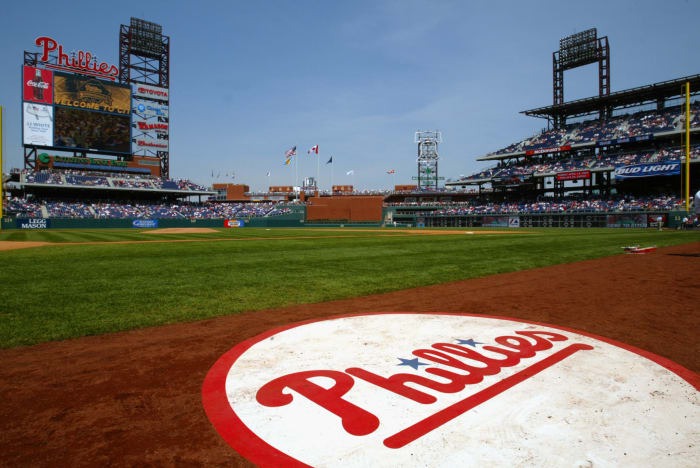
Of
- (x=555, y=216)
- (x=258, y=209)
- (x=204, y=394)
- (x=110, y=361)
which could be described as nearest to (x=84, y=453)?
(x=204, y=394)

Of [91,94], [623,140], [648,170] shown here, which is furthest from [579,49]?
[91,94]

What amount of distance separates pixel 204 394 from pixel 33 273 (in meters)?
7.52

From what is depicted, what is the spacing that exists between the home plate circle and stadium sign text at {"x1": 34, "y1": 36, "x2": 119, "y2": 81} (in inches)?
2191

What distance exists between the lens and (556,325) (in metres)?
4.07

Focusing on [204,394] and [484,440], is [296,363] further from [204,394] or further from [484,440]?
[484,440]

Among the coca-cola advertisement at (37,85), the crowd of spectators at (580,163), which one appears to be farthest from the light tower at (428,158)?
the coca-cola advertisement at (37,85)

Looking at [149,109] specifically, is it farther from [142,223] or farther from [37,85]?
[142,223]

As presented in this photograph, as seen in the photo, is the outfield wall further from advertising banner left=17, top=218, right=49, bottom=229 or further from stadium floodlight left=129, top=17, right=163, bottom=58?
stadium floodlight left=129, top=17, right=163, bottom=58

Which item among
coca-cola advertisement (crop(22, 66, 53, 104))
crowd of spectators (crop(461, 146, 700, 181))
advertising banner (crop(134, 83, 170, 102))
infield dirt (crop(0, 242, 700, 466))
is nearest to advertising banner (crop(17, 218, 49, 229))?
coca-cola advertisement (crop(22, 66, 53, 104))

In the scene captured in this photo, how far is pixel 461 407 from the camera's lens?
2.21 meters

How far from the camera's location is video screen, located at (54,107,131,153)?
43781mm

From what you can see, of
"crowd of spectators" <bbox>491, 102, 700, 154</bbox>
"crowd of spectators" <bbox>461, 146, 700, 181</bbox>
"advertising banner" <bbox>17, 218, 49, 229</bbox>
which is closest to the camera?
"advertising banner" <bbox>17, 218, 49, 229</bbox>

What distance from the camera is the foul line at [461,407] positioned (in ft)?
6.30

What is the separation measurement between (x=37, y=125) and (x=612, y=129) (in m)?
68.5
